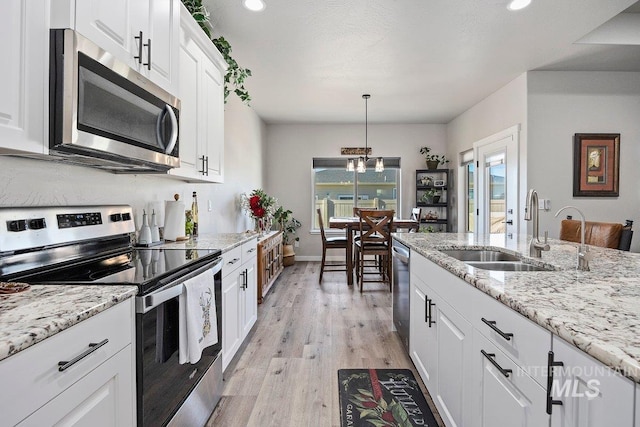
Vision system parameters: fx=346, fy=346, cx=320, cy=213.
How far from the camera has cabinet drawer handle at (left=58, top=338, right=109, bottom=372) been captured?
0.77 m

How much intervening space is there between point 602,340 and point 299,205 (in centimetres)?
614

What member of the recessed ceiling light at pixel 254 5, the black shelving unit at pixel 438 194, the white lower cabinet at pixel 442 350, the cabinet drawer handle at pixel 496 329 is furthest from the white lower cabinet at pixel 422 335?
the black shelving unit at pixel 438 194

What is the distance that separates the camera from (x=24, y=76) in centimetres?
101

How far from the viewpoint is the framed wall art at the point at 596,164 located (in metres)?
3.99

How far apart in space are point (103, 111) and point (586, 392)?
1.67m

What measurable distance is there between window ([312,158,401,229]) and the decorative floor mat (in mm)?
4608

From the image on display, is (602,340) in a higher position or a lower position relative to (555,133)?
lower

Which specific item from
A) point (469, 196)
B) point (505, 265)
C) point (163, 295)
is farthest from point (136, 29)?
point (469, 196)

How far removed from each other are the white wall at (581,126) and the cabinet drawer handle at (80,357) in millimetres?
4405

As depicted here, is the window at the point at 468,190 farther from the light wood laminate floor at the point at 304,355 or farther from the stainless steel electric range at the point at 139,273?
the stainless steel electric range at the point at 139,273

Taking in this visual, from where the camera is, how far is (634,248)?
13.1 ft

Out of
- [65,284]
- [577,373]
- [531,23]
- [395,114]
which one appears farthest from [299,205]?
[577,373]

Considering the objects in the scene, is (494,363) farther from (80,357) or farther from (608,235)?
(608,235)

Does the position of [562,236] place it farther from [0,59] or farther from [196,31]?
A: [0,59]
